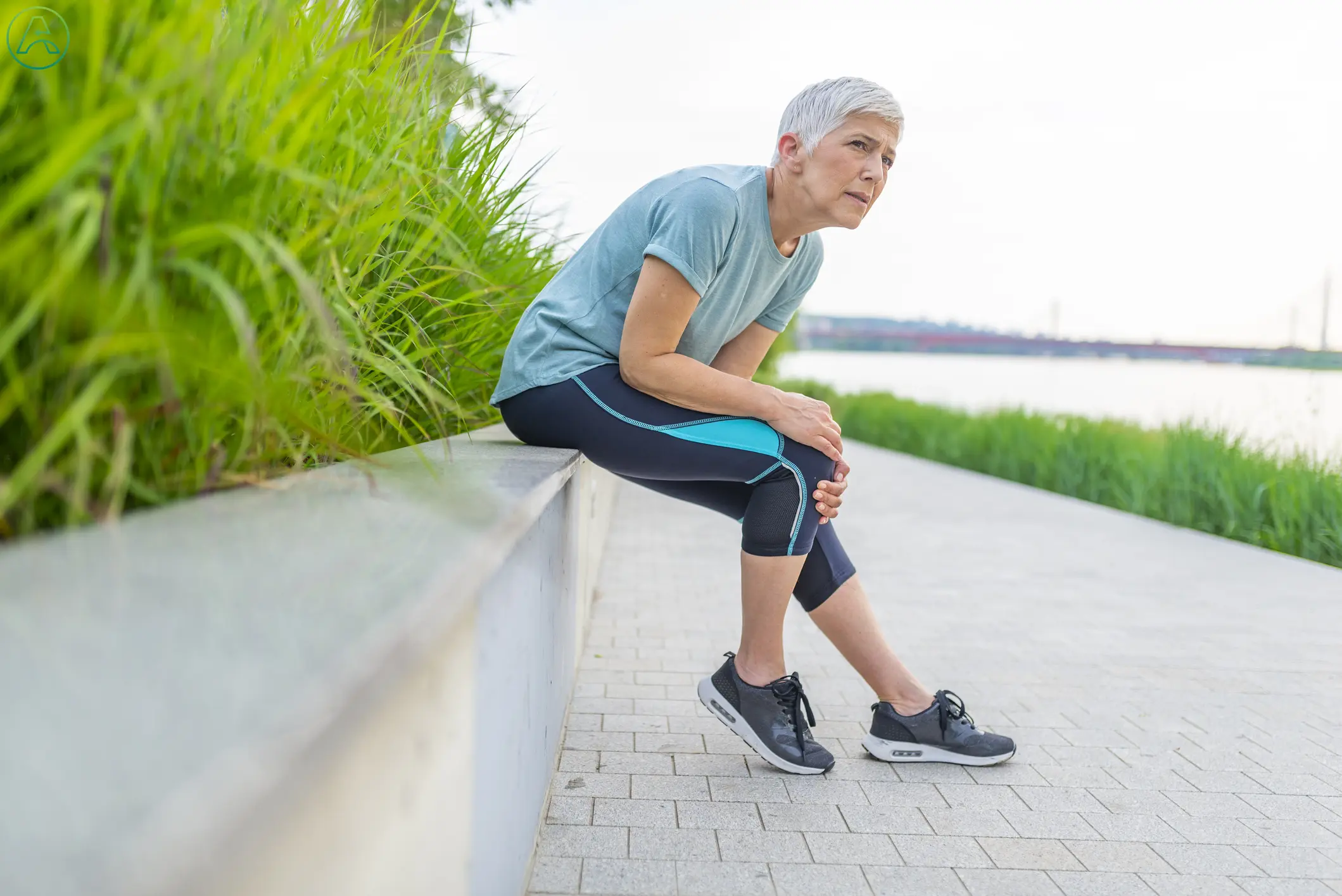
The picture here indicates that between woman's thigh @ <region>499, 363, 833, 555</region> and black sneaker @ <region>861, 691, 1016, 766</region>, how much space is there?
551mm

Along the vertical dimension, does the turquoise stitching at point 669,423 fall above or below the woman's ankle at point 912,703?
above

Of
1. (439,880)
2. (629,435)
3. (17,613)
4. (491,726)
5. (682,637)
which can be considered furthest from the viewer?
(682,637)

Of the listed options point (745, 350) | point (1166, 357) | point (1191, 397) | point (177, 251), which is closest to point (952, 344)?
point (1166, 357)

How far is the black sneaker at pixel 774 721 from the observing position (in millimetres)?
2373

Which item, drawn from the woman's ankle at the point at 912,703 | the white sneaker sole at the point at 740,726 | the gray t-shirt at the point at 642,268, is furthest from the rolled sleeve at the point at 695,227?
the woman's ankle at the point at 912,703

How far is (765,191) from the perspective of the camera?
2.47 meters

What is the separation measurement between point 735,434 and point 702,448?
82mm

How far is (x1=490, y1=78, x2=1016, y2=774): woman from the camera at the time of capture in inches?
90.0

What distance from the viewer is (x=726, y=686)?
96.0 inches

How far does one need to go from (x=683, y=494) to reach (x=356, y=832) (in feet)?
6.00

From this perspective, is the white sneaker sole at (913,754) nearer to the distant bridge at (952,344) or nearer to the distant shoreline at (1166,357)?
the distant shoreline at (1166,357)

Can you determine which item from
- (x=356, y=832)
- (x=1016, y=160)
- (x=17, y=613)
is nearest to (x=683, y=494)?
(x=356, y=832)

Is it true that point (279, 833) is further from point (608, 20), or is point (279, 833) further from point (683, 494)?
point (608, 20)

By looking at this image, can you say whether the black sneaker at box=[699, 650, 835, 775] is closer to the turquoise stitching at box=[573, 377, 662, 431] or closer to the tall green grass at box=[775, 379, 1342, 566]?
the turquoise stitching at box=[573, 377, 662, 431]
